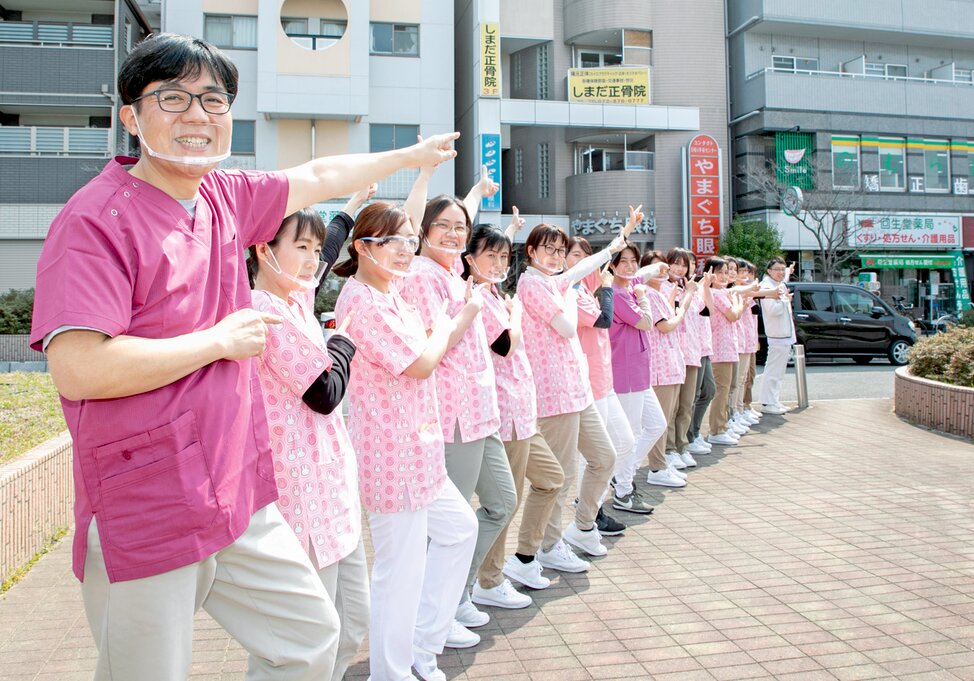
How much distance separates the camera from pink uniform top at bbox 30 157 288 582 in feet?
5.57

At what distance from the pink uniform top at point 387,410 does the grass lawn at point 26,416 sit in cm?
238

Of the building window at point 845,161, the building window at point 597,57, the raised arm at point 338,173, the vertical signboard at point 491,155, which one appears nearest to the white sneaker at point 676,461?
the raised arm at point 338,173

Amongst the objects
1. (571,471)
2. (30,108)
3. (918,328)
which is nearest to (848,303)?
(918,328)

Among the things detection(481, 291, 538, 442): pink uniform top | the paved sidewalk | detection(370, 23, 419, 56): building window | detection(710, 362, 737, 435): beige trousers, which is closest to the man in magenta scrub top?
the paved sidewalk

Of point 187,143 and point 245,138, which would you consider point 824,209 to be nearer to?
point 245,138

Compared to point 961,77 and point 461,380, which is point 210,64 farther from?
point 961,77

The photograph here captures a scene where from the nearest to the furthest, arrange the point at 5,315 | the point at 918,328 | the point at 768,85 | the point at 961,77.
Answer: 1. the point at 5,315
2. the point at 918,328
3. the point at 768,85
4. the point at 961,77

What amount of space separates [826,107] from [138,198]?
29.2 m

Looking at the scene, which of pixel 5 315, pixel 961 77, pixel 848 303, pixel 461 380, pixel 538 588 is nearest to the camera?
pixel 461 380

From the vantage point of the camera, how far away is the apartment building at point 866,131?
2711cm

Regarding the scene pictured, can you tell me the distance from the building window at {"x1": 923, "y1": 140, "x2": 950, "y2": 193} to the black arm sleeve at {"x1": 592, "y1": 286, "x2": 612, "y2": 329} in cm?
2795

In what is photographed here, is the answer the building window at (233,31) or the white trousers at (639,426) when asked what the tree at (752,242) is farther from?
the white trousers at (639,426)

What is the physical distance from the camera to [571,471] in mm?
4707

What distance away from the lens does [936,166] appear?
28906mm
